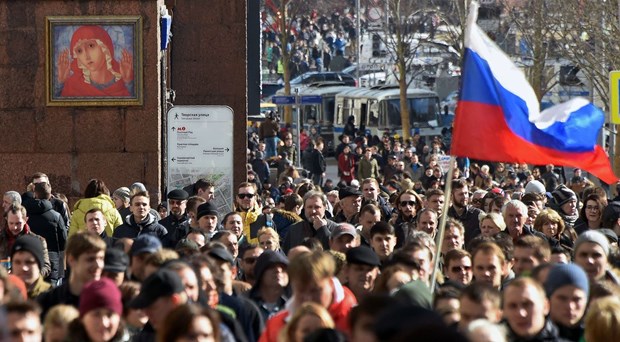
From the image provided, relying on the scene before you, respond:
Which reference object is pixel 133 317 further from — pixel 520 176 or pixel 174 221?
pixel 520 176

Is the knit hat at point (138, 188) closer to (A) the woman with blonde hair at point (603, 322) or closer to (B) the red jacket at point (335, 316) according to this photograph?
(B) the red jacket at point (335, 316)

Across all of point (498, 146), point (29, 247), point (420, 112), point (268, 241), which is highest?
point (498, 146)

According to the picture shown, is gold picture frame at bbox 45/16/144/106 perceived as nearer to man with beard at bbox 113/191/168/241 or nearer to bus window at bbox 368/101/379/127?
man with beard at bbox 113/191/168/241

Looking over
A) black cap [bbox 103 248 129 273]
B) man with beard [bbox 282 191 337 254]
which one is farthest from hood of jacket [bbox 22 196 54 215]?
black cap [bbox 103 248 129 273]

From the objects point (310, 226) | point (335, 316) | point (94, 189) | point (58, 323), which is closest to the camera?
point (58, 323)

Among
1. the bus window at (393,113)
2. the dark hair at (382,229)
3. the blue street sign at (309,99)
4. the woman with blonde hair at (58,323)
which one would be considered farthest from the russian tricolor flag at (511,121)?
the bus window at (393,113)

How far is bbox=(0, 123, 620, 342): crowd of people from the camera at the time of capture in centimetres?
788

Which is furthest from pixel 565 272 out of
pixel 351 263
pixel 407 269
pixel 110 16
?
pixel 110 16

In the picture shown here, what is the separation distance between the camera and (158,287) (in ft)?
27.6

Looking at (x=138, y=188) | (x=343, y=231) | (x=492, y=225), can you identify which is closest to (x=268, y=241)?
(x=343, y=231)

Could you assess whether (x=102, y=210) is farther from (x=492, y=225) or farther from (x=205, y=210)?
(x=492, y=225)

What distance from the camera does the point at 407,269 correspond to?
987cm

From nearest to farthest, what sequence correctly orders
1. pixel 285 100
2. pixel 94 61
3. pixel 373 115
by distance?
pixel 94 61 < pixel 285 100 < pixel 373 115

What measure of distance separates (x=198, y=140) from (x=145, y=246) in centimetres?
865
